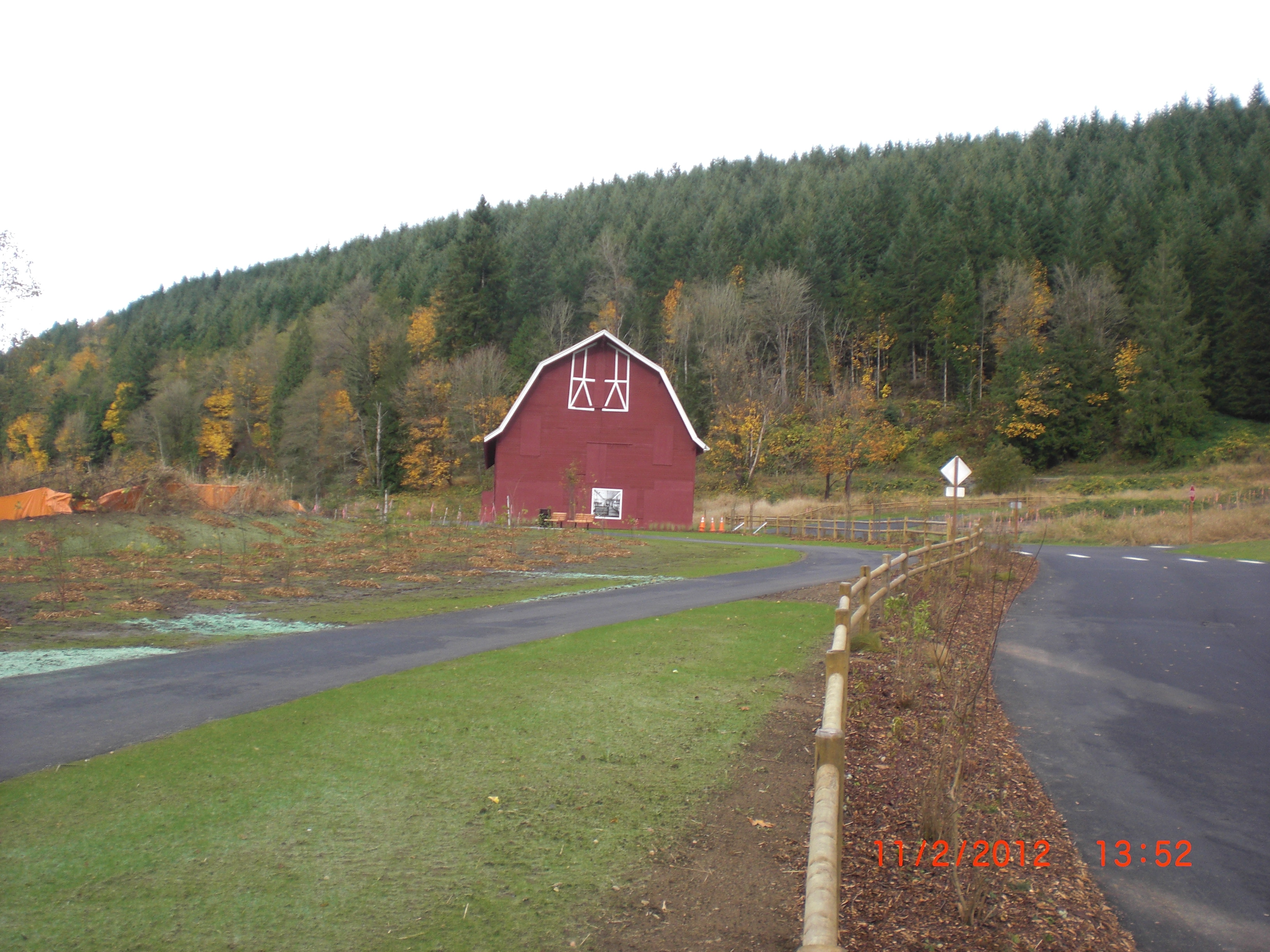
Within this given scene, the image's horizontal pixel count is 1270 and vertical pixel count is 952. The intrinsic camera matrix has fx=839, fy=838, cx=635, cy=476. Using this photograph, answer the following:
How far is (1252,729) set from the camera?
24.1 feet

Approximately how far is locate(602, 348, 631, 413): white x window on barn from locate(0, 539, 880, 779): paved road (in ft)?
87.8

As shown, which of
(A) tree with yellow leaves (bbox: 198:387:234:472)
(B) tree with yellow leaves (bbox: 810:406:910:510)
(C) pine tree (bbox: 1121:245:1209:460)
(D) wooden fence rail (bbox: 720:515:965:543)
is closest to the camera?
(D) wooden fence rail (bbox: 720:515:965:543)

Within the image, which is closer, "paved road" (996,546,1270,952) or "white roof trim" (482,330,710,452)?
"paved road" (996,546,1270,952)

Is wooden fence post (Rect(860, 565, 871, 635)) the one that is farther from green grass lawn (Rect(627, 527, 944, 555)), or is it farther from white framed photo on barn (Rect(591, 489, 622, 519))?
white framed photo on barn (Rect(591, 489, 622, 519))

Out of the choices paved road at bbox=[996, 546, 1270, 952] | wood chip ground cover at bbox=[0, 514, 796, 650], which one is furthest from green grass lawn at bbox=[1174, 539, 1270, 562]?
wood chip ground cover at bbox=[0, 514, 796, 650]

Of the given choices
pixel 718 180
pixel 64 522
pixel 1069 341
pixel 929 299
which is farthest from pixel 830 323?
pixel 64 522

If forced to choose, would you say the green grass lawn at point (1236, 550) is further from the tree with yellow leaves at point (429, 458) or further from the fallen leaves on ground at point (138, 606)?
the tree with yellow leaves at point (429, 458)

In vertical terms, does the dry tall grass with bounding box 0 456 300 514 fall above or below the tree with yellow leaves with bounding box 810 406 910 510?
below

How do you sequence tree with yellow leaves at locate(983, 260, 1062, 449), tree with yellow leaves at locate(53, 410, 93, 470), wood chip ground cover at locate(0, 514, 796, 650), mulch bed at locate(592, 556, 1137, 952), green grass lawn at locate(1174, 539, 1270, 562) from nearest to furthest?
mulch bed at locate(592, 556, 1137, 952), wood chip ground cover at locate(0, 514, 796, 650), green grass lawn at locate(1174, 539, 1270, 562), tree with yellow leaves at locate(983, 260, 1062, 449), tree with yellow leaves at locate(53, 410, 93, 470)

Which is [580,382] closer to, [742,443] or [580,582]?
[742,443]

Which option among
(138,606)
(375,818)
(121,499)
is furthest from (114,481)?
(375,818)

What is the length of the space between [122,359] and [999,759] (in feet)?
343
